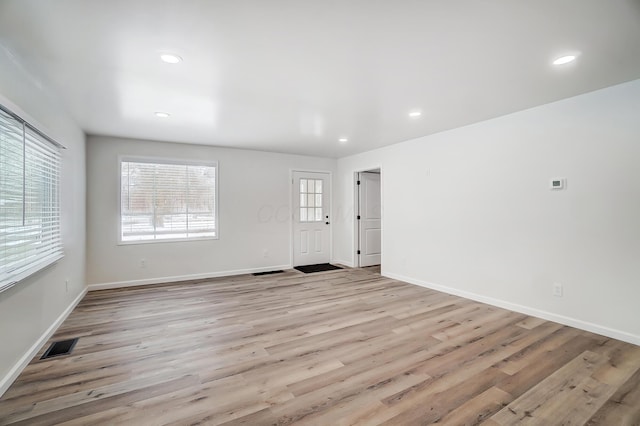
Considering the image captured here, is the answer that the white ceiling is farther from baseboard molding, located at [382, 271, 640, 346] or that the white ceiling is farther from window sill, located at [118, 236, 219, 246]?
baseboard molding, located at [382, 271, 640, 346]

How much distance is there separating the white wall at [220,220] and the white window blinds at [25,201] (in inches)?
62.3

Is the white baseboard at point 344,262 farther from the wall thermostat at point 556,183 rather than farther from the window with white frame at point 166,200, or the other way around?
the wall thermostat at point 556,183

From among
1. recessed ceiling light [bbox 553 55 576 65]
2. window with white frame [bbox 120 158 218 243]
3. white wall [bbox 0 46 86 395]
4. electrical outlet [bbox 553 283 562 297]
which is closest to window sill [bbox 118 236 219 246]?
window with white frame [bbox 120 158 218 243]

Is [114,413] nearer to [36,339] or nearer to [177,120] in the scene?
[36,339]

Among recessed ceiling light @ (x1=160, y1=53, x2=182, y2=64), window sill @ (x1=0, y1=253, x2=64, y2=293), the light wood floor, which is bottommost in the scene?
the light wood floor

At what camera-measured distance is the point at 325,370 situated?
2.30 metres

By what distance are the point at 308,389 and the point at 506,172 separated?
3321 millimetres

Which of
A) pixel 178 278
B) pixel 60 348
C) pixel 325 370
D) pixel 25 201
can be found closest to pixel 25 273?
pixel 25 201

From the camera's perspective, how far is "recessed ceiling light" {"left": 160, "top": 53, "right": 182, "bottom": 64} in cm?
222

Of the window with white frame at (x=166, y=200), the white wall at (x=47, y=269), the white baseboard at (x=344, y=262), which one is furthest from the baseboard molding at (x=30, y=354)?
the white baseboard at (x=344, y=262)

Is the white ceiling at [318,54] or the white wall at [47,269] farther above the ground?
the white ceiling at [318,54]

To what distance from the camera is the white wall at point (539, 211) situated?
2.78 meters

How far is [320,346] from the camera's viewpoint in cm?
271

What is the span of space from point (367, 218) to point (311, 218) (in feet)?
3.99
